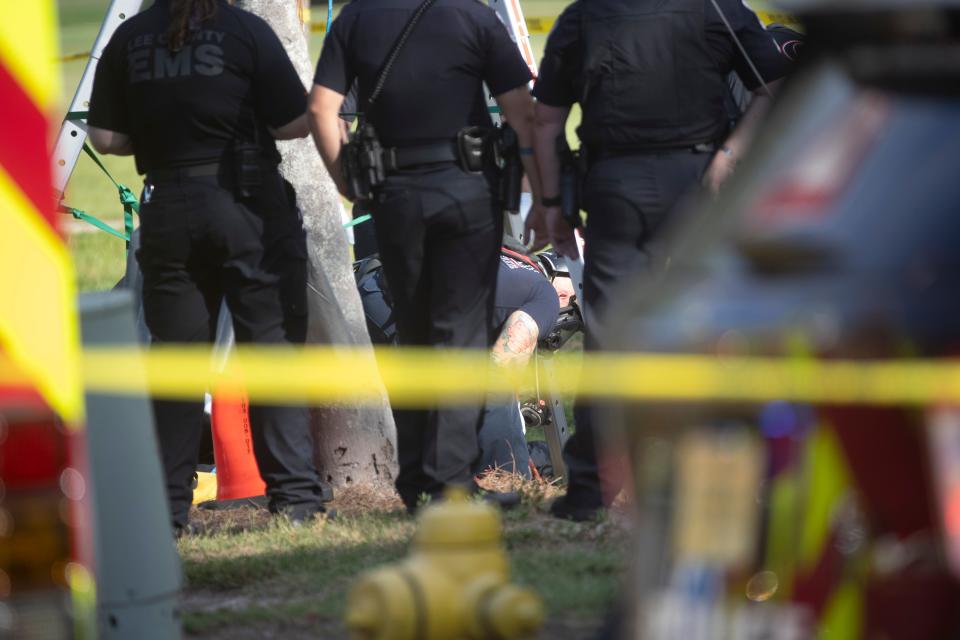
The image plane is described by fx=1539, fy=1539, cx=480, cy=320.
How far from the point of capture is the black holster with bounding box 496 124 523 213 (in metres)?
5.32

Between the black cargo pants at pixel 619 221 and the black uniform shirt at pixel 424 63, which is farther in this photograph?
the black uniform shirt at pixel 424 63

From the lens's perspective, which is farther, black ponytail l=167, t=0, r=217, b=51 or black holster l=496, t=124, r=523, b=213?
black holster l=496, t=124, r=523, b=213

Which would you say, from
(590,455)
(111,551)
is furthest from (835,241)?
(590,455)

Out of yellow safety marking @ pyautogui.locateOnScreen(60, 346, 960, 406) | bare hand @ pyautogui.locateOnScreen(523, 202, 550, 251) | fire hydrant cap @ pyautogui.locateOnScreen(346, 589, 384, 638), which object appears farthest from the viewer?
bare hand @ pyautogui.locateOnScreen(523, 202, 550, 251)

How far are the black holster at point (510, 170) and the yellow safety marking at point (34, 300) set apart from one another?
347 cm

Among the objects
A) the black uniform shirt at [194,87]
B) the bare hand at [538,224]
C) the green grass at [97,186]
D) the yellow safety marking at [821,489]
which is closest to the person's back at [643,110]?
the bare hand at [538,224]

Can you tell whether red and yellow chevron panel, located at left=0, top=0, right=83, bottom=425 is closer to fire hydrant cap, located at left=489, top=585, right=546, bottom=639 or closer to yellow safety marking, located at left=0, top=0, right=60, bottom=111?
yellow safety marking, located at left=0, top=0, right=60, bottom=111

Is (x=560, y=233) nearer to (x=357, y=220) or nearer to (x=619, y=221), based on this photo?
(x=619, y=221)

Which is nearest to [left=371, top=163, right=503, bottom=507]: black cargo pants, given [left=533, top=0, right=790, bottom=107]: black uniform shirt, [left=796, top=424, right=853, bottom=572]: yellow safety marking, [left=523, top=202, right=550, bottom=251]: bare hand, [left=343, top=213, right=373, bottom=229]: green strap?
[left=523, top=202, right=550, bottom=251]: bare hand

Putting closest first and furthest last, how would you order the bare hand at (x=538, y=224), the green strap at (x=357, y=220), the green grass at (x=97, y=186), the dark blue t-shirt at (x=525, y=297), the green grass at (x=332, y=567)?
the green grass at (x=332, y=567), the bare hand at (x=538, y=224), the dark blue t-shirt at (x=525, y=297), the green strap at (x=357, y=220), the green grass at (x=97, y=186)

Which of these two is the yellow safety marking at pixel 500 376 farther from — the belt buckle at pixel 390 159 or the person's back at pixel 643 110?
the belt buckle at pixel 390 159

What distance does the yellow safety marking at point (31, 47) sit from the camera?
1.88m

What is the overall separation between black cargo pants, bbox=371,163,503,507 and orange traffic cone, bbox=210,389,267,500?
1.12 metres

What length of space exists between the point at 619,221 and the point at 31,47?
331cm
